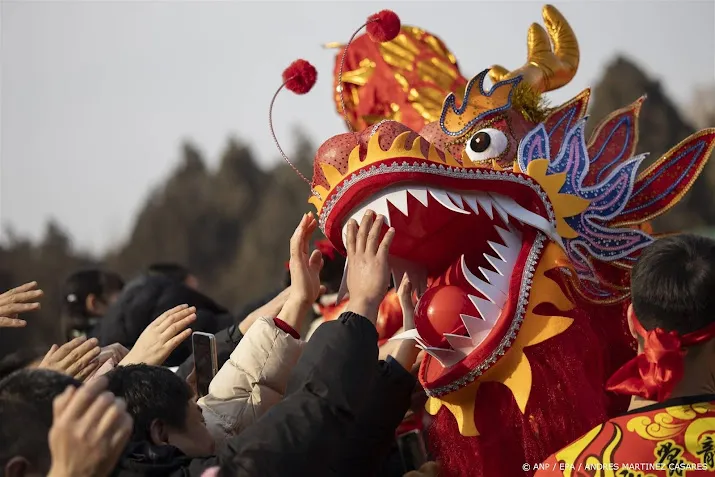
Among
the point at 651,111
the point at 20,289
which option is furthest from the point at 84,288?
the point at 651,111

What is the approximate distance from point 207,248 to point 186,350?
1273 centimetres

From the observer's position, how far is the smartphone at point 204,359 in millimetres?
2447

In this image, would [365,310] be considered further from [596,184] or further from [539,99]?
[539,99]

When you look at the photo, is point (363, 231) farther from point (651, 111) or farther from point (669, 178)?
point (651, 111)

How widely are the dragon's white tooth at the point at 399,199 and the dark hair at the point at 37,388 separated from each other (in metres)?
0.93

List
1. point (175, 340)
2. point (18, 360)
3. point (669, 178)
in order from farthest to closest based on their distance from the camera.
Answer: point (18, 360)
point (669, 178)
point (175, 340)

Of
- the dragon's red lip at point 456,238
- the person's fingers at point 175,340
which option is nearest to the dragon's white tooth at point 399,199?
the dragon's red lip at point 456,238

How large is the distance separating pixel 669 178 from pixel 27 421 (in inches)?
79.1

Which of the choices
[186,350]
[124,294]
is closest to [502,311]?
[186,350]

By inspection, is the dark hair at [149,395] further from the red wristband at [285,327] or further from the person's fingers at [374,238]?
the person's fingers at [374,238]

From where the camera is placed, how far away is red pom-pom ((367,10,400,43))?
2.89 meters

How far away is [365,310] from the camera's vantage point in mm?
2068

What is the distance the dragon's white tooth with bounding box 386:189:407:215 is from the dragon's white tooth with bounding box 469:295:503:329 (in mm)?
282

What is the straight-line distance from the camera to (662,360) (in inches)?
70.1
